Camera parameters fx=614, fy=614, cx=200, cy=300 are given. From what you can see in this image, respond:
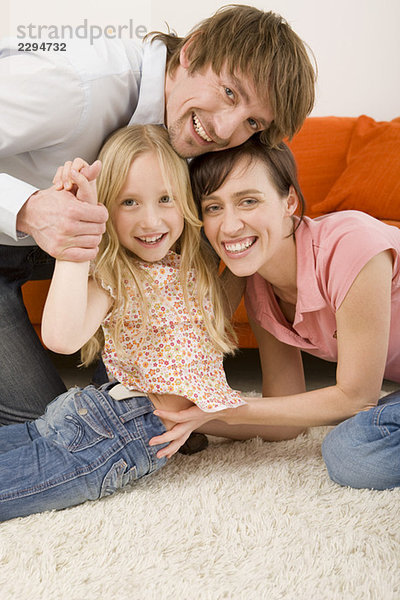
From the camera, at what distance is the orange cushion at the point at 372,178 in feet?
7.84

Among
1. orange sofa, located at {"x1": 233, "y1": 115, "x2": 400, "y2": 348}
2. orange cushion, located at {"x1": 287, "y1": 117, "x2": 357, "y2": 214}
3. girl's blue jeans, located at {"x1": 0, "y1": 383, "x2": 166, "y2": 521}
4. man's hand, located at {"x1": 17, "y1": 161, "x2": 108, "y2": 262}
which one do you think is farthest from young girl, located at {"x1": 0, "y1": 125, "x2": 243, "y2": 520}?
orange cushion, located at {"x1": 287, "y1": 117, "x2": 357, "y2": 214}

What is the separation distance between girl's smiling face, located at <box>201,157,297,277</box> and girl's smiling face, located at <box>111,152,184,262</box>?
117 millimetres

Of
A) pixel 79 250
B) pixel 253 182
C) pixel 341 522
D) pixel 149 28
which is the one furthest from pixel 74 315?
pixel 149 28

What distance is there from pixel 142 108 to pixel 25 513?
0.94 metres

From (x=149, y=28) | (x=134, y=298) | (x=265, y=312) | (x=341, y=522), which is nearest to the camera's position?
(x=341, y=522)

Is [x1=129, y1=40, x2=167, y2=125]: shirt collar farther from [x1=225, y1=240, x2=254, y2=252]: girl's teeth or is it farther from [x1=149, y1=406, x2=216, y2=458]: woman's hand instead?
[x1=149, y1=406, x2=216, y2=458]: woman's hand

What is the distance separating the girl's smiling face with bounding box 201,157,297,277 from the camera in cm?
142

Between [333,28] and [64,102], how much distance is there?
2.08m

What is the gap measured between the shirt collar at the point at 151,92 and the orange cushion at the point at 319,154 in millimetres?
1242

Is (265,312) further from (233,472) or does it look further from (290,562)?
(290,562)

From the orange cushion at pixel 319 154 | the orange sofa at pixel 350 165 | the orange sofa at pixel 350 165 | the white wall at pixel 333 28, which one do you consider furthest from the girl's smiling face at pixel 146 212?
the white wall at pixel 333 28

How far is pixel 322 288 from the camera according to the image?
4.75ft

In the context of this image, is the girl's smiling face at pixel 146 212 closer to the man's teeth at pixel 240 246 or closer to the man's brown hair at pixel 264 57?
the man's teeth at pixel 240 246

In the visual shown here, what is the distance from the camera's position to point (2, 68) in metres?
1.41
